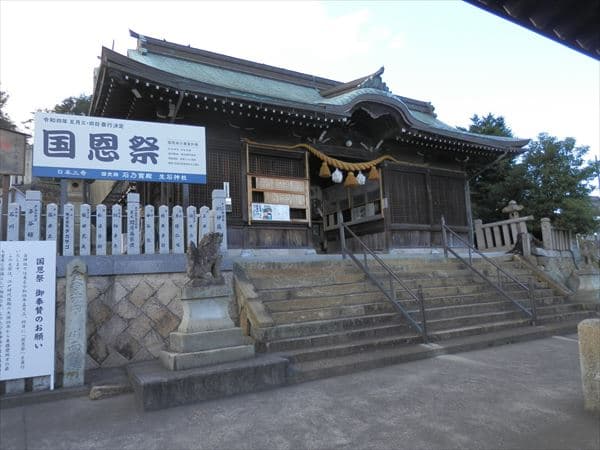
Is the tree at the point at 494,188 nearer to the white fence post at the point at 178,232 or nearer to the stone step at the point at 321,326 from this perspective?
the stone step at the point at 321,326

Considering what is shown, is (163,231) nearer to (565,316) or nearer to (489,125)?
(565,316)

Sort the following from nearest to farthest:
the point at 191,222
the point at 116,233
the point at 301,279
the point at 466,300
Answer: the point at 116,233
the point at 191,222
the point at 301,279
the point at 466,300

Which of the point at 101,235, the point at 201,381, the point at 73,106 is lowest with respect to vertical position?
the point at 201,381

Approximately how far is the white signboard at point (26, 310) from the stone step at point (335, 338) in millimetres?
2840

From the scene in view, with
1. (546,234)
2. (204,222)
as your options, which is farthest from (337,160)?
(546,234)

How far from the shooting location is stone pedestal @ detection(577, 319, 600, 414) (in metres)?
3.80

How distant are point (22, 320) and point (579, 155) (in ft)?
60.1

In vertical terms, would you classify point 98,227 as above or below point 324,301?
above

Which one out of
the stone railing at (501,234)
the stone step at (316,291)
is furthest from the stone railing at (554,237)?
the stone step at (316,291)

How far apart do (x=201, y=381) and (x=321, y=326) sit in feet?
8.00

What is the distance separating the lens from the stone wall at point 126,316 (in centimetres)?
618

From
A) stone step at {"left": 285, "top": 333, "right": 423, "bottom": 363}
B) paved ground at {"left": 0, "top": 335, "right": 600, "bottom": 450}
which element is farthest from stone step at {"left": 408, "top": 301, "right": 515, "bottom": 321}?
paved ground at {"left": 0, "top": 335, "right": 600, "bottom": 450}

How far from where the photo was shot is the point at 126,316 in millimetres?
6461

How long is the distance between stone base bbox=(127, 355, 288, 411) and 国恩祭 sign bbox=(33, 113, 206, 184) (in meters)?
3.29
